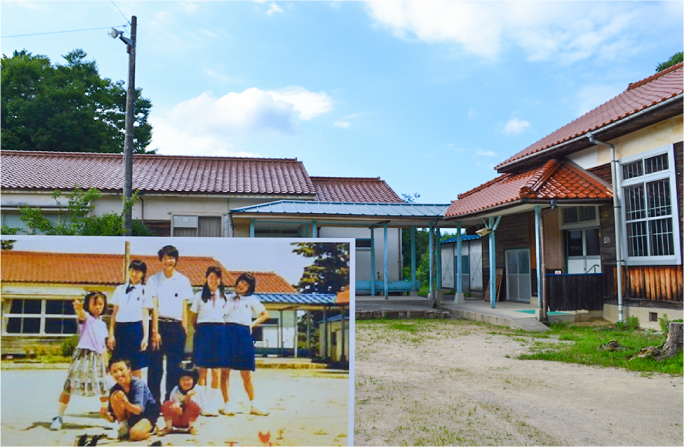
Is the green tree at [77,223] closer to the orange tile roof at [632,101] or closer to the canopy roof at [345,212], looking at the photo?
the canopy roof at [345,212]

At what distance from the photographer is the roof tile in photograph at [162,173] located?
1786 centimetres

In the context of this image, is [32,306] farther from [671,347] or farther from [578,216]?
[578,216]

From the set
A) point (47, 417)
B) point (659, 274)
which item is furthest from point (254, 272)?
point (659, 274)

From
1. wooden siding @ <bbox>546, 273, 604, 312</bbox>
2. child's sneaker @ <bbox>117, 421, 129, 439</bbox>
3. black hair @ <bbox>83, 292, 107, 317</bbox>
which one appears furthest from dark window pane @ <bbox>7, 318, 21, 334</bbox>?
wooden siding @ <bbox>546, 273, 604, 312</bbox>

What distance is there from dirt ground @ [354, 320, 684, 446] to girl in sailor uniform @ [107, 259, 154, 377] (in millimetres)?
2112

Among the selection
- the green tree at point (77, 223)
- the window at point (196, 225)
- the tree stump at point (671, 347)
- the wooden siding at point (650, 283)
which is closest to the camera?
the green tree at point (77, 223)

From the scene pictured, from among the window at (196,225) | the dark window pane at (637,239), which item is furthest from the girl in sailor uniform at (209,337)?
the window at (196,225)

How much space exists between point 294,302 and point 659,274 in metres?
10.2

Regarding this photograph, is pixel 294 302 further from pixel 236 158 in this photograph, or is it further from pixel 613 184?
pixel 236 158

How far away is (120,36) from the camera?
10586mm

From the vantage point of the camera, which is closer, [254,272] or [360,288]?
[254,272]

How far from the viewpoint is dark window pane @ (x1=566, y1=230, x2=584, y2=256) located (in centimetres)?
1343

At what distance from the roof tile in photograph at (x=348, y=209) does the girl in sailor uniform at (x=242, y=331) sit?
11.7 meters

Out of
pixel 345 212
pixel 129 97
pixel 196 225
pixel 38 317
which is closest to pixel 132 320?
pixel 38 317
